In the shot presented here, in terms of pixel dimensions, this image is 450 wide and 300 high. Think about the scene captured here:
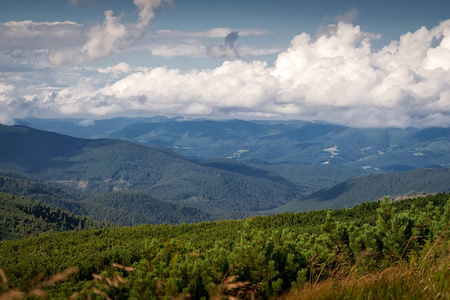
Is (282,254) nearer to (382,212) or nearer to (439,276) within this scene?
(439,276)

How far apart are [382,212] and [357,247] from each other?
119 inches

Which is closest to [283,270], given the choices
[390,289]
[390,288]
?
[390,288]

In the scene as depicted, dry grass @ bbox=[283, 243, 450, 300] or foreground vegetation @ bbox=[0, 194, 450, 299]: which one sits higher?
dry grass @ bbox=[283, 243, 450, 300]

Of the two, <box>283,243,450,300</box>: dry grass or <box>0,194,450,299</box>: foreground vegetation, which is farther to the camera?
<box>0,194,450,299</box>: foreground vegetation

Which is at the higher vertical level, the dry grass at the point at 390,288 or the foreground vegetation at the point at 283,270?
the dry grass at the point at 390,288

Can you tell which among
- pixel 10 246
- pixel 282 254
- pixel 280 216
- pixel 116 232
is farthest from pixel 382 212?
pixel 10 246

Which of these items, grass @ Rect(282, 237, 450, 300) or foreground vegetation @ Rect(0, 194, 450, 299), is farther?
foreground vegetation @ Rect(0, 194, 450, 299)

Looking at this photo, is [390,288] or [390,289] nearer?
[390,289]

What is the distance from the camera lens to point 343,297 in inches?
322

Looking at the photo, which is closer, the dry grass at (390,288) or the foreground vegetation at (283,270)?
the dry grass at (390,288)

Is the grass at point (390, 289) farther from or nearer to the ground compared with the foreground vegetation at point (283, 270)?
farther from the ground

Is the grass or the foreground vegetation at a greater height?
the grass

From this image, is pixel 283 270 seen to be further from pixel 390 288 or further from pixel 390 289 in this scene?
pixel 390 289

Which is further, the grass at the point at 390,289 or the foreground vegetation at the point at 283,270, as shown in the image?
the foreground vegetation at the point at 283,270
